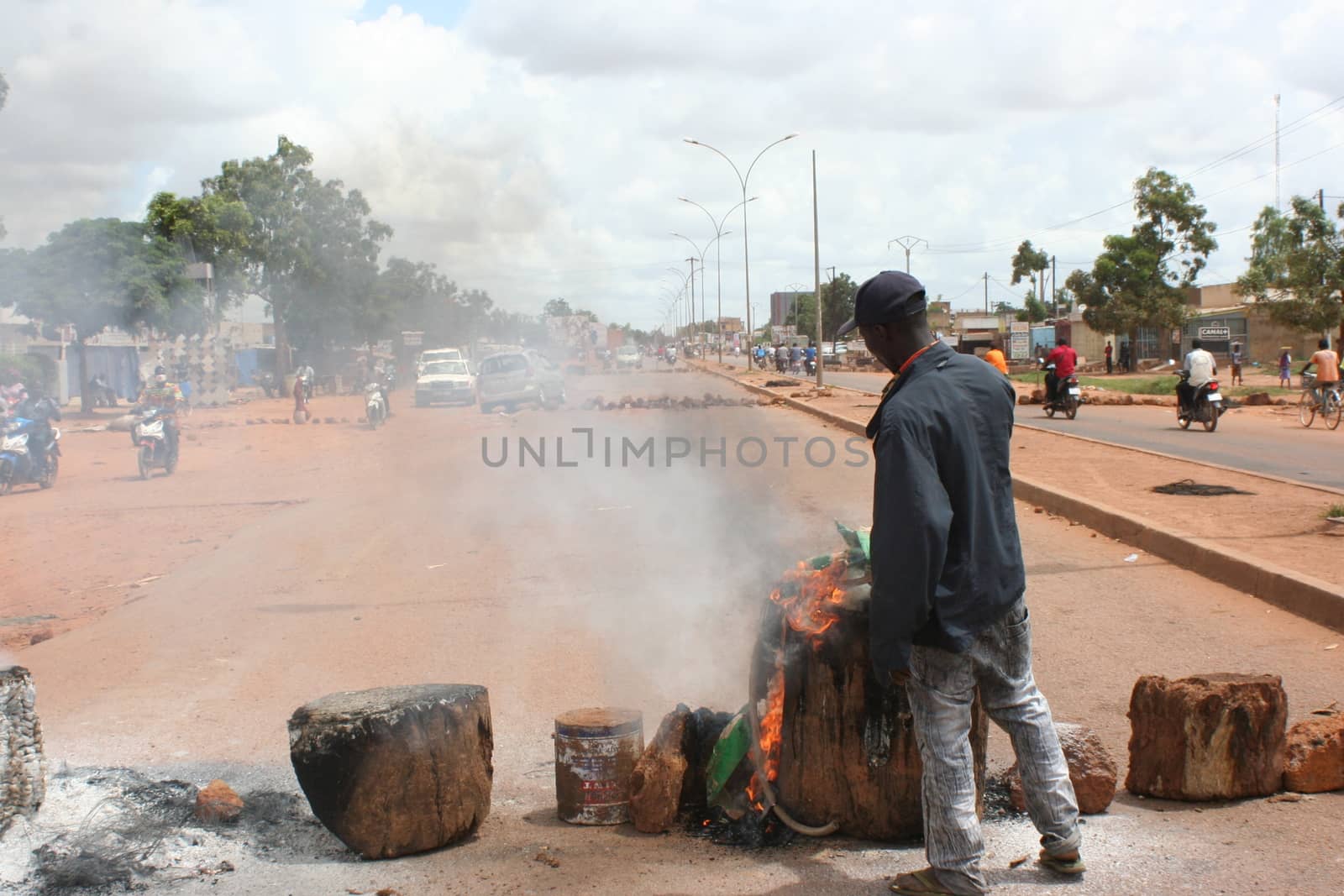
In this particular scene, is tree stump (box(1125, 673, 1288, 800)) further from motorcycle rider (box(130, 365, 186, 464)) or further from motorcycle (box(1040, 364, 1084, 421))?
motorcycle (box(1040, 364, 1084, 421))

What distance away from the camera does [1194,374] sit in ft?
61.6

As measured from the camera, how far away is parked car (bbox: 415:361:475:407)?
32.0m

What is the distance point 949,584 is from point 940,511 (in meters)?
0.21

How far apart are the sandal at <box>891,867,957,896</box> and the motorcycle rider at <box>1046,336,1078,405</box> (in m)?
20.5

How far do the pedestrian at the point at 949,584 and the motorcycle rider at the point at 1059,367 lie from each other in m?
20.3

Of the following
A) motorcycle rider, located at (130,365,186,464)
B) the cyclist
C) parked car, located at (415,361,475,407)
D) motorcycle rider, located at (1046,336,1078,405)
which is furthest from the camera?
parked car, located at (415,361,475,407)

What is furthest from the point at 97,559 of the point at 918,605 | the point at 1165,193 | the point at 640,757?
the point at 1165,193

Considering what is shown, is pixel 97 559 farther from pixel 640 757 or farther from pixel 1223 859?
pixel 1223 859

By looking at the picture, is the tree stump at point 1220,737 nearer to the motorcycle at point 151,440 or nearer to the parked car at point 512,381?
the motorcycle at point 151,440

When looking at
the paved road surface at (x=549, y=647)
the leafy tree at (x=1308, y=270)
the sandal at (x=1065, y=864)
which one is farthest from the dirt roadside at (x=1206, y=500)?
the leafy tree at (x=1308, y=270)

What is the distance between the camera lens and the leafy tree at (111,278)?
739 inches

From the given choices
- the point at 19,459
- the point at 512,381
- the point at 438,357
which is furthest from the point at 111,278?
the point at 438,357

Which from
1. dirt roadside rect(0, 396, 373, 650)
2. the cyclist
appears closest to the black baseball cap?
dirt roadside rect(0, 396, 373, 650)

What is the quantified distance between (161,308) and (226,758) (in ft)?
65.3
